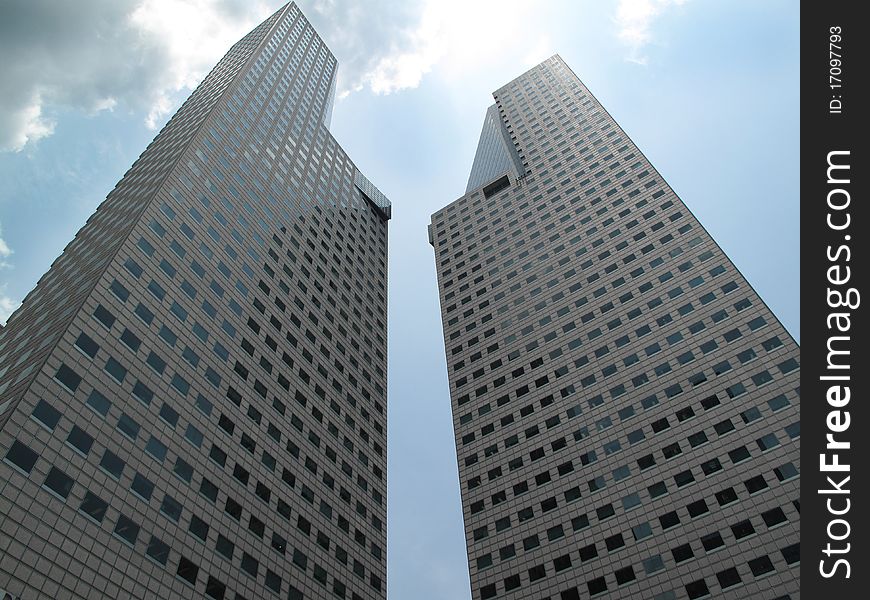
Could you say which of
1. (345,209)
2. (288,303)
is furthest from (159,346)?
(345,209)

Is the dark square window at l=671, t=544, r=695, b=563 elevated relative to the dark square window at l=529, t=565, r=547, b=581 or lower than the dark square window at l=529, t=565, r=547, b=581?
lower

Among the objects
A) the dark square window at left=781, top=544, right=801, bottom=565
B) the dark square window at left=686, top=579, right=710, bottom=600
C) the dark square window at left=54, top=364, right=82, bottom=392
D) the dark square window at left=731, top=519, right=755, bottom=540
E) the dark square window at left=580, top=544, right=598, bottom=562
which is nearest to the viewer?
the dark square window at left=54, top=364, right=82, bottom=392

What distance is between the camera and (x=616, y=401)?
6231cm

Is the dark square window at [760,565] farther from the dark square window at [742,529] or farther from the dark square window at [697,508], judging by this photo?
the dark square window at [697,508]

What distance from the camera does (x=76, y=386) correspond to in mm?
39250

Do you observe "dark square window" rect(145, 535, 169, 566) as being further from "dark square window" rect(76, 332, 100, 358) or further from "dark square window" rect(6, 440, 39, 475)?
"dark square window" rect(76, 332, 100, 358)

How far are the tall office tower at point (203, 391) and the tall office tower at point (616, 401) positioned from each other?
12197mm

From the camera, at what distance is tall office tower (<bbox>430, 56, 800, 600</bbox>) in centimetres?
4912

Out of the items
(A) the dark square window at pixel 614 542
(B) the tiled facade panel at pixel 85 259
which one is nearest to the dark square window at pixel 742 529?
(A) the dark square window at pixel 614 542

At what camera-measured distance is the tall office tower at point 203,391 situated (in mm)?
35594

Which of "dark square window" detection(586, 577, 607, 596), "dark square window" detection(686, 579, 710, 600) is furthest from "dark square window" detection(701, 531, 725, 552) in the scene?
"dark square window" detection(586, 577, 607, 596)

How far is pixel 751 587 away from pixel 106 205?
64619 mm
